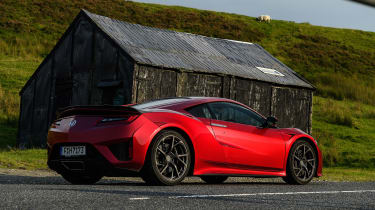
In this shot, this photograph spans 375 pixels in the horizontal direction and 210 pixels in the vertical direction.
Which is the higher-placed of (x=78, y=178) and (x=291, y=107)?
(x=291, y=107)

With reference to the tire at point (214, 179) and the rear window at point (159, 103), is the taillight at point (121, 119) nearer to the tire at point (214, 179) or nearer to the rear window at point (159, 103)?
the rear window at point (159, 103)

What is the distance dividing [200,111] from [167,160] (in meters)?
1.13

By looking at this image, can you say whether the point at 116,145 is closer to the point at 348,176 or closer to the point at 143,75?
the point at 348,176

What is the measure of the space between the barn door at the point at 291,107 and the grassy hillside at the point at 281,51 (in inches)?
60.2

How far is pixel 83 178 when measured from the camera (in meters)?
8.40

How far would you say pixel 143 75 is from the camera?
750 inches

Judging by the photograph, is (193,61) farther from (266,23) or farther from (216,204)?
(266,23)

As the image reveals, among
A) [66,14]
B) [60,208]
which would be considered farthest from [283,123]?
[66,14]

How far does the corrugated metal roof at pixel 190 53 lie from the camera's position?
66.0 ft

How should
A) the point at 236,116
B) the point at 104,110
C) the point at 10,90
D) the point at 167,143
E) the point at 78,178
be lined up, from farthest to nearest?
the point at 10,90, the point at 236,116, the point at 78,178, the point at 167,143, the point at 104,110

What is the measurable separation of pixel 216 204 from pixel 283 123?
18.9 meters

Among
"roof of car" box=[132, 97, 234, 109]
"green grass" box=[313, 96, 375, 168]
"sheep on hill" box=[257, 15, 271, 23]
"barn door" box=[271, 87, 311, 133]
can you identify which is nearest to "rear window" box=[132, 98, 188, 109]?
"roof of car" box=[132, 97, 234, 109]

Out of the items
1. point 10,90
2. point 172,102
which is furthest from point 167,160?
point 10,90

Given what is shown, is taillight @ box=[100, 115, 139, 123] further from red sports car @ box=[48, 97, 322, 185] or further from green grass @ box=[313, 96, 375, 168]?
green grass @ box=[313, 96, 375, 168]
